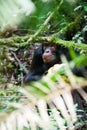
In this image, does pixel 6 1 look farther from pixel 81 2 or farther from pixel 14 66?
pixel 14 66

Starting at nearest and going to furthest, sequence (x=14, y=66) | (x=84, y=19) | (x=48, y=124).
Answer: (x=48, y=124) < (x=84, y=19) < (x=14, y=66)

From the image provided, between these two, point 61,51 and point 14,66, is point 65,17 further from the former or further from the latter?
point 14,66

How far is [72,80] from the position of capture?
640 millimetres

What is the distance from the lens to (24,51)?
519 cm

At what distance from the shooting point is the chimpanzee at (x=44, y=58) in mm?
3854

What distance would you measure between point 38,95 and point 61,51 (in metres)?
3.18

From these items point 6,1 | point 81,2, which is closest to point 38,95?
point 6,1

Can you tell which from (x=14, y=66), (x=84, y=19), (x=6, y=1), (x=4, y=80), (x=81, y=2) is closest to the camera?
(x=6, y=1)

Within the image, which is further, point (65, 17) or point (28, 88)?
point (65, 17)

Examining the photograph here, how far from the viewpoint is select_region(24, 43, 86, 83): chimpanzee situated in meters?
3.85

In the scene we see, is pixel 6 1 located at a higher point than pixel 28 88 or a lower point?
higher

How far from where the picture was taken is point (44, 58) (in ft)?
12.8

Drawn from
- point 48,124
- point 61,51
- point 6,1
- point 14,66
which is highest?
point 14,66

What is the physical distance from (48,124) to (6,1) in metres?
0.34
